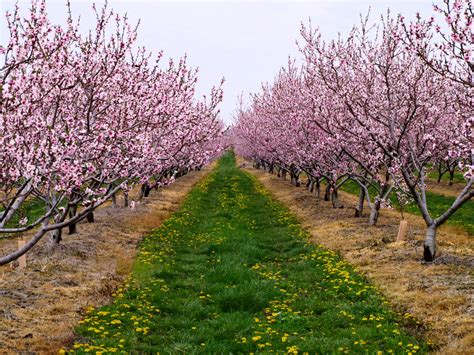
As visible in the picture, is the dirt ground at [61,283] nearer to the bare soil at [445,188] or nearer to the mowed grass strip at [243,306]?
the mowed grass strip at [243,306]

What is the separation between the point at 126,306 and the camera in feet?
32.5

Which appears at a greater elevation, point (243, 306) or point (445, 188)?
point (445, 188)

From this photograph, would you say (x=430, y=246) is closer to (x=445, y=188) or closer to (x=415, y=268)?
(x=415, y=268)

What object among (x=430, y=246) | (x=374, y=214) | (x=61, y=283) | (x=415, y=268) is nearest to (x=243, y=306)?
(x=61, y=283)

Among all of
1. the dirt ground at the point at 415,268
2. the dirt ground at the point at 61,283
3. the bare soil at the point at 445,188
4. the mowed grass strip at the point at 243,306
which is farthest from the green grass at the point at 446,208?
the dirt ground at the point at 61,283

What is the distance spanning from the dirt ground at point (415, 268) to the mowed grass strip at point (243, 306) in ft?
1.36

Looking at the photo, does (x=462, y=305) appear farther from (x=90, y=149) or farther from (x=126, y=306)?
(x=90, y=149)

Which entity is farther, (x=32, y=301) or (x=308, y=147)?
(x=308, y=147)

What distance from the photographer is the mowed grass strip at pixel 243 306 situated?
832cm

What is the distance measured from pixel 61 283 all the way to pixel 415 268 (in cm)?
906

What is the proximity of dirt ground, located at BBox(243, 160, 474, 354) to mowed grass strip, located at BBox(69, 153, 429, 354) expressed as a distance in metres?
0.42

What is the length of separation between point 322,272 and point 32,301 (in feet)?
24.2

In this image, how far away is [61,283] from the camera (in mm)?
11430

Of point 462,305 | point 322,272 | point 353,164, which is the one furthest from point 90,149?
point 353,164
